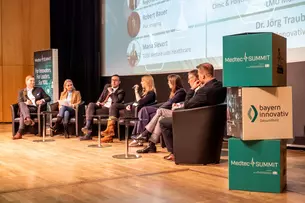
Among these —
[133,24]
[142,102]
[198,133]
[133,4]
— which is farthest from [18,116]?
[198,133]

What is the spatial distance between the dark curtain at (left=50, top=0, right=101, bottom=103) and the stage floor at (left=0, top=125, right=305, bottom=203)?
398 centimetres

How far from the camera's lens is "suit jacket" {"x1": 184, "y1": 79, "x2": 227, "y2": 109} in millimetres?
4281

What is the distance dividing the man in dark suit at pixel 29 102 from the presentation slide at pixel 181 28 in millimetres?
1728

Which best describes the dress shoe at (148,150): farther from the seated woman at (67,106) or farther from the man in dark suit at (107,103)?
the seated woman at (67,106)

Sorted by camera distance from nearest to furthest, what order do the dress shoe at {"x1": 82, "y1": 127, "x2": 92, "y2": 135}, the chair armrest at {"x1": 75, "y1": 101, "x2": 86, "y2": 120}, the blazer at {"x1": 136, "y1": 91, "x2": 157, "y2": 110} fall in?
the blazer at {"x1": 136, "y1": 91, "x2": 157, "y2": 110}, the dress shoe at {"x1": 82, "y1": 127, "x2": 92, "y2": 135}, the chair armrest at {"x1": 75, "y1": 101, "x2": 86, "y2": 120}

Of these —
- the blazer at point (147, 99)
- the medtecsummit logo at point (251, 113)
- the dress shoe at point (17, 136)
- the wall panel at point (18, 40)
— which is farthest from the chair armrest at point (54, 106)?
the medtecsummit logo at point (251, 113)

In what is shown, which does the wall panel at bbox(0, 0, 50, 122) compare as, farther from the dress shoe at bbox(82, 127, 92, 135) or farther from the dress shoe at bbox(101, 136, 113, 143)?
the dress shoe at bbox(101, 136, 113, 143)

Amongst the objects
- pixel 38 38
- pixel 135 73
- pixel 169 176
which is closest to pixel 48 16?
pixel 38 38

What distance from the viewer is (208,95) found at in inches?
168

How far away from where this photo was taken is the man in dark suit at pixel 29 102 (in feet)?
24.0

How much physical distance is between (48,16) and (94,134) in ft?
15.2

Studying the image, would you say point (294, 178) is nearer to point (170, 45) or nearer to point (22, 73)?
point (170, 45)

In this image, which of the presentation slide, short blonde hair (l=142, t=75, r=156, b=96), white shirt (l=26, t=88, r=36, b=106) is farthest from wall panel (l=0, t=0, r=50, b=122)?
short blonde hair (l=142, t=75, r=156, b=96)

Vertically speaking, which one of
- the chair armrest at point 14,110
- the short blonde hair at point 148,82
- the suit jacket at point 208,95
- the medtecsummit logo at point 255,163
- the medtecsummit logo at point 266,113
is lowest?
the medtecsummit logo at point 255,163
